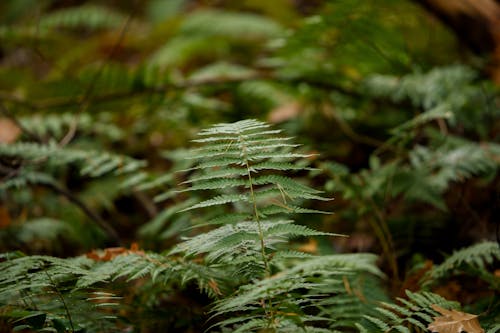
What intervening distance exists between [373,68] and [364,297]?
1.72m

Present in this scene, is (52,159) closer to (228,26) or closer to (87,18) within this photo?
(228,26)

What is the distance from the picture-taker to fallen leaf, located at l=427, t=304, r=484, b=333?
3.64ft

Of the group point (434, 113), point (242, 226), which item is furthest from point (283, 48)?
point (242, 226)

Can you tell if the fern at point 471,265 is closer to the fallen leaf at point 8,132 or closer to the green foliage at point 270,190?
the green foliage at point 270,190

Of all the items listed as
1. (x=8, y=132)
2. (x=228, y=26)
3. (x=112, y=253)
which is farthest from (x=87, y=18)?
(x=112, y=253)

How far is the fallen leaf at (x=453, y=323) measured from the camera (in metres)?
1.11

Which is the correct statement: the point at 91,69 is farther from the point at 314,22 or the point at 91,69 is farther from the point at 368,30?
the point at 368,30

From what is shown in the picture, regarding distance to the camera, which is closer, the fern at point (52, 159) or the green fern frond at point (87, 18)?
the fern at point (52, 159)

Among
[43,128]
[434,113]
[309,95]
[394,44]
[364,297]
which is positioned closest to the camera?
[364,297]

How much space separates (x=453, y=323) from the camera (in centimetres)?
114

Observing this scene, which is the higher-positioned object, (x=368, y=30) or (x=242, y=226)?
(x=368, y=30)

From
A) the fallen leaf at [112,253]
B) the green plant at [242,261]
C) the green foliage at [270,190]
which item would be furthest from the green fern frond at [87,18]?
the green plant at [242,261]

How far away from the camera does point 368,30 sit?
8.14 feet

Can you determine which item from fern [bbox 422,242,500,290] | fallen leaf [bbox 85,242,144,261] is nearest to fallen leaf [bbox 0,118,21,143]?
fallen leaf [bbox 85,242,144,261]
